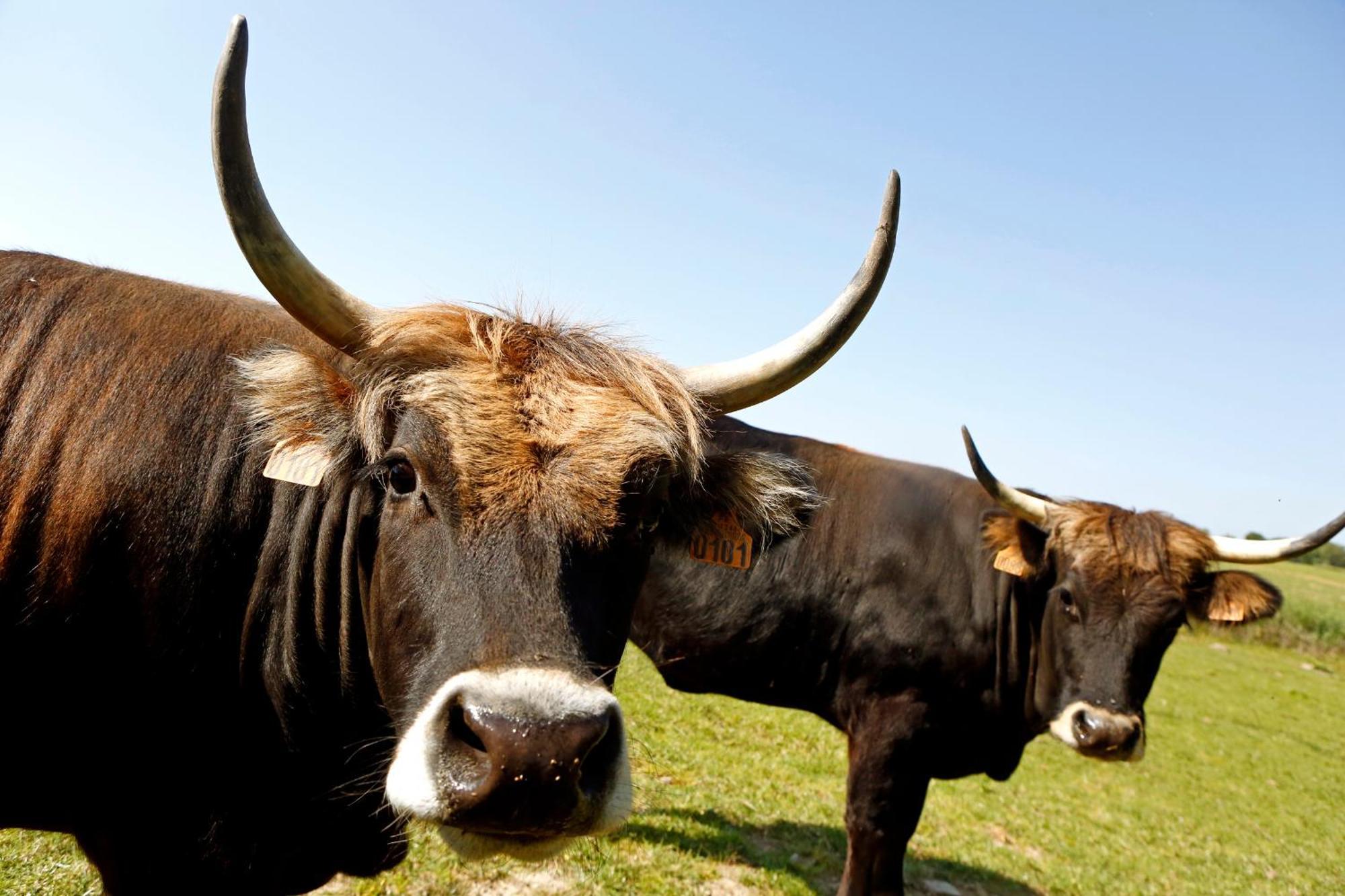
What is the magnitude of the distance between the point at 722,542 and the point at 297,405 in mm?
1615

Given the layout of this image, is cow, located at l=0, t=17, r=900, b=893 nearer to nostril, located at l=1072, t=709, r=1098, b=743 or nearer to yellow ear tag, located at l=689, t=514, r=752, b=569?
yellow ear tag, located at l=689, t=514, r=752, b=569

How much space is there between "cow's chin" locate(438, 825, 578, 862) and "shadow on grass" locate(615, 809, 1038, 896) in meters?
3.90

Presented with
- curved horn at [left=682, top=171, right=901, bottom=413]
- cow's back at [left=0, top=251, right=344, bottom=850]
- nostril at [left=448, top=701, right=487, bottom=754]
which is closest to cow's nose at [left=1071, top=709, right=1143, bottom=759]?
curved horn at [left=682, top=171, right=901, bottom=413]

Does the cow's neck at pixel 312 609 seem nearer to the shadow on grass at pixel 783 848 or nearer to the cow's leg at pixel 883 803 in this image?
the shadow on grass at pixel 783 848

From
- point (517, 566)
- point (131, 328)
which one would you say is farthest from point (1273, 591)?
point (131, 328)

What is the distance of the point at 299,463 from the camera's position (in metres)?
2.49

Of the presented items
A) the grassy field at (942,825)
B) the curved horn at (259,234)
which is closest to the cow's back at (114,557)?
the curved horn at (259,234)

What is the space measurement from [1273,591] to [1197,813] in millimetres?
6827

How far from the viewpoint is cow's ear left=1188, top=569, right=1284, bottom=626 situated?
5875mm

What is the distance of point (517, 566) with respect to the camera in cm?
214

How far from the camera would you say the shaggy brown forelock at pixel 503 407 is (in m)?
2.28

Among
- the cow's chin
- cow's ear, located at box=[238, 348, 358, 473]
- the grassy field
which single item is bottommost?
the grassy field

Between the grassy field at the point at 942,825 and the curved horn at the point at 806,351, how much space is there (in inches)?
63.9

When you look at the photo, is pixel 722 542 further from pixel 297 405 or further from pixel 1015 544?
pixel 1015 544
